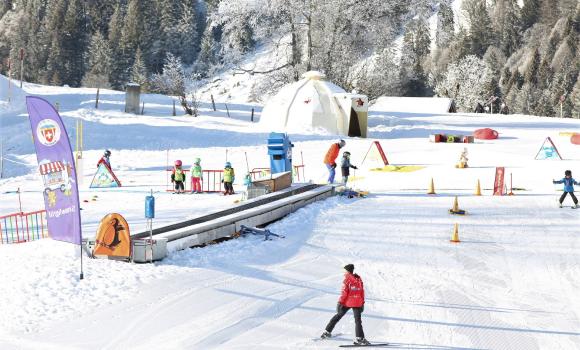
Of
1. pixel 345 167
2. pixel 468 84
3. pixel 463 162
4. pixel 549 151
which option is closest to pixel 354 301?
pixel 345 167

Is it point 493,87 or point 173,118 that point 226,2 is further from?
point 493,87

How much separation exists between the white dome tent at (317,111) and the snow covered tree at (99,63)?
218 ft

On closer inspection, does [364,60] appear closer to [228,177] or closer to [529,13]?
[228,177]

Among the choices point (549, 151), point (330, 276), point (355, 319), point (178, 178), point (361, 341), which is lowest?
point (361, 341)

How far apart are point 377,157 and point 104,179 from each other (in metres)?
10.4

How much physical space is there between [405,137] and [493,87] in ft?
231

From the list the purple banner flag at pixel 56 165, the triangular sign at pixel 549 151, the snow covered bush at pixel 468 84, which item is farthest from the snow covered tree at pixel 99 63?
the purple banner flag at pixel 56 165

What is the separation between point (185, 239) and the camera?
1560 centimetres

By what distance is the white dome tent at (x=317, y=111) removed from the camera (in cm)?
4088

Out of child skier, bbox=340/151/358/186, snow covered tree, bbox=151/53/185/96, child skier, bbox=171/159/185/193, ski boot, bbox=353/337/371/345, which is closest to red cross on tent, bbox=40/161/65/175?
ski boot, bbox=353/337/371/345

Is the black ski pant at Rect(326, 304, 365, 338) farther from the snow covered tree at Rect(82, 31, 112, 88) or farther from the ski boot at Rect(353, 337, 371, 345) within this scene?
the snow covered tree at Rect(82, 31, 112, 88)

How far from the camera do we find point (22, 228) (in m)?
19.3

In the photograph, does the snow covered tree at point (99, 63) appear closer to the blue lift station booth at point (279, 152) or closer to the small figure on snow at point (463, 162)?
the small figure on snow at point (463, 162)

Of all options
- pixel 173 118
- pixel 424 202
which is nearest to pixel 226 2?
pixel 173 118
